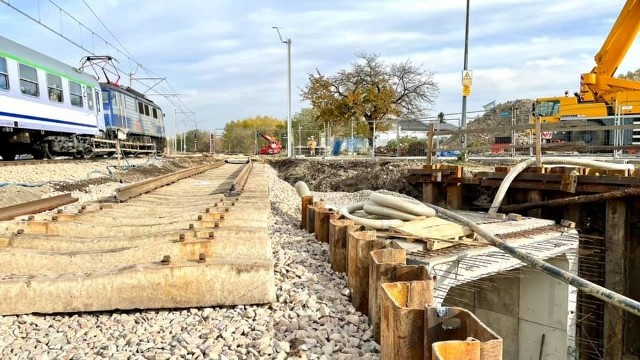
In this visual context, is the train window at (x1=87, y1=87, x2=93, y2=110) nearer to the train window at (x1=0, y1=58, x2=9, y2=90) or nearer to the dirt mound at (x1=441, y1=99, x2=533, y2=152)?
the train window at (x1=0, y1=58, x2=9, y2=90)

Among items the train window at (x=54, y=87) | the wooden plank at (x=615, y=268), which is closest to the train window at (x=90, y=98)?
the train window at (x=54, y=87)

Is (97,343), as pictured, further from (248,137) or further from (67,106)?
(248,137)

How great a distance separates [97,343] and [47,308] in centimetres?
58

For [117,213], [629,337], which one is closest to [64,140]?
[117,213]

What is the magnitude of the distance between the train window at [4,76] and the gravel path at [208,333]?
1154 centimetres

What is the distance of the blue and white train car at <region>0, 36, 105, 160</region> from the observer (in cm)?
1264

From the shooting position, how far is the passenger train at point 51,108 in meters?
12.7

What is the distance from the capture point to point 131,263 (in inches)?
145

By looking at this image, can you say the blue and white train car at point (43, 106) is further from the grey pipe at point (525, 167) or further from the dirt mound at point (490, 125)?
the dirt mound at point (490, 125)

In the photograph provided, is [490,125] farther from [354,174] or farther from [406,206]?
[406,206]

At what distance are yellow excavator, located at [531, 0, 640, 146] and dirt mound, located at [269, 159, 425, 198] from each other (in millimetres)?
4718

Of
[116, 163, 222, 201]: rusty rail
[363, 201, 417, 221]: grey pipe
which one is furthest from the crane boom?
[116, 163, 222, 201]: rusty rail

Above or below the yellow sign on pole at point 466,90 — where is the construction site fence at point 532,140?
below

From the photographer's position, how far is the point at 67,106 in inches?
638
